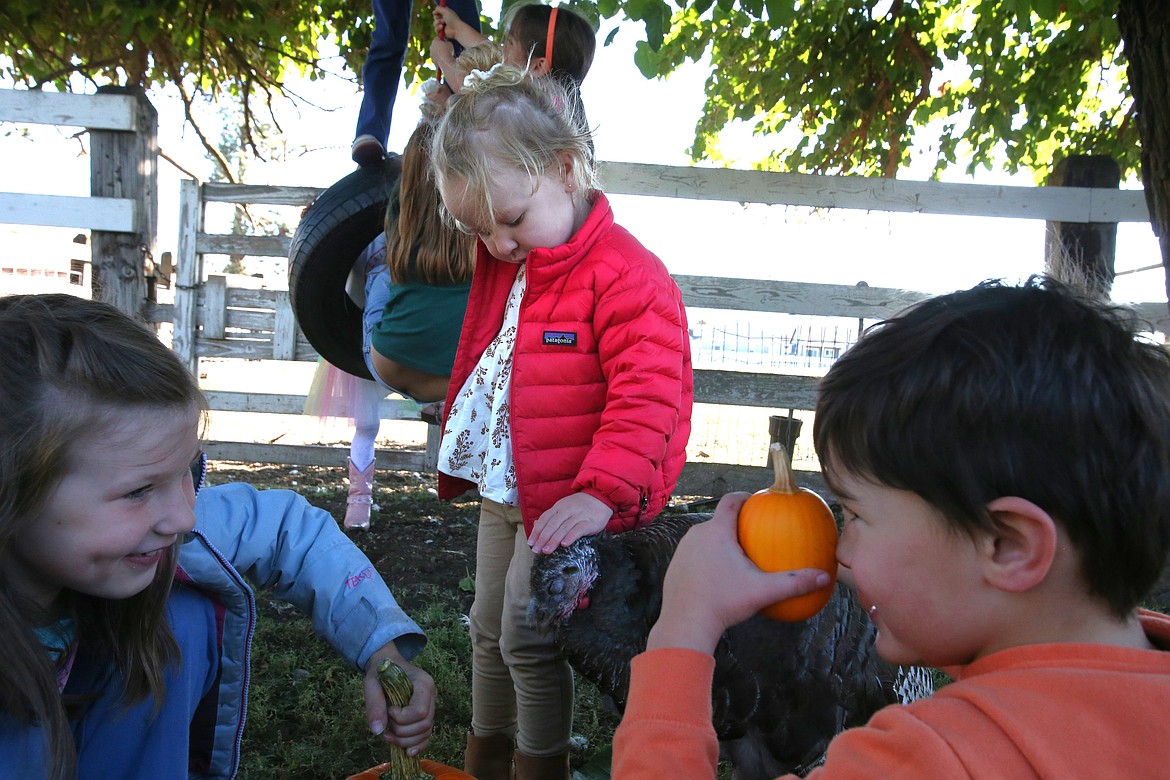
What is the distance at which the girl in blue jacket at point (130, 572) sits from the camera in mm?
1321

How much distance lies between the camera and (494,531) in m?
2.44

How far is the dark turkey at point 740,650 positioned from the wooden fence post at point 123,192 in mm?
5398

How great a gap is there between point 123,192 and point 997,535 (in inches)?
260

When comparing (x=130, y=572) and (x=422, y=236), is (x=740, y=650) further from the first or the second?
(x=422, y=236)

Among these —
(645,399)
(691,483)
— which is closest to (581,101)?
(645,399)

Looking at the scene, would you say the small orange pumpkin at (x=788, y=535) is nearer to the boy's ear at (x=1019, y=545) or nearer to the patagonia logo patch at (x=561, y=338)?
the boy's ear at (x=1019, y=545)

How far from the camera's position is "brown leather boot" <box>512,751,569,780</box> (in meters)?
2.30

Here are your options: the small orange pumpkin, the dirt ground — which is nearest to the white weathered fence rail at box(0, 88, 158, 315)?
the dirt ground

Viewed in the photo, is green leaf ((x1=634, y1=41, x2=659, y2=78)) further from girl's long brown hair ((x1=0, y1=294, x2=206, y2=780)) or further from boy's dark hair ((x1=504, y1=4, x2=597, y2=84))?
girl's long brown hair ((x1=0, y1=294, x2=206, y2=780))

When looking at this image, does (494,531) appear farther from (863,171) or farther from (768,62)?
(863,171)

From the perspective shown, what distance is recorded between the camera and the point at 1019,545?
94 centimetres

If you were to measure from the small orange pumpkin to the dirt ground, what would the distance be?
2982 millimetres

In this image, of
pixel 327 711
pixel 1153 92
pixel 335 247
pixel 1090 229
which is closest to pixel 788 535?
pixel 327 711

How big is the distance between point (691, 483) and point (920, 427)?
5.35 meters
